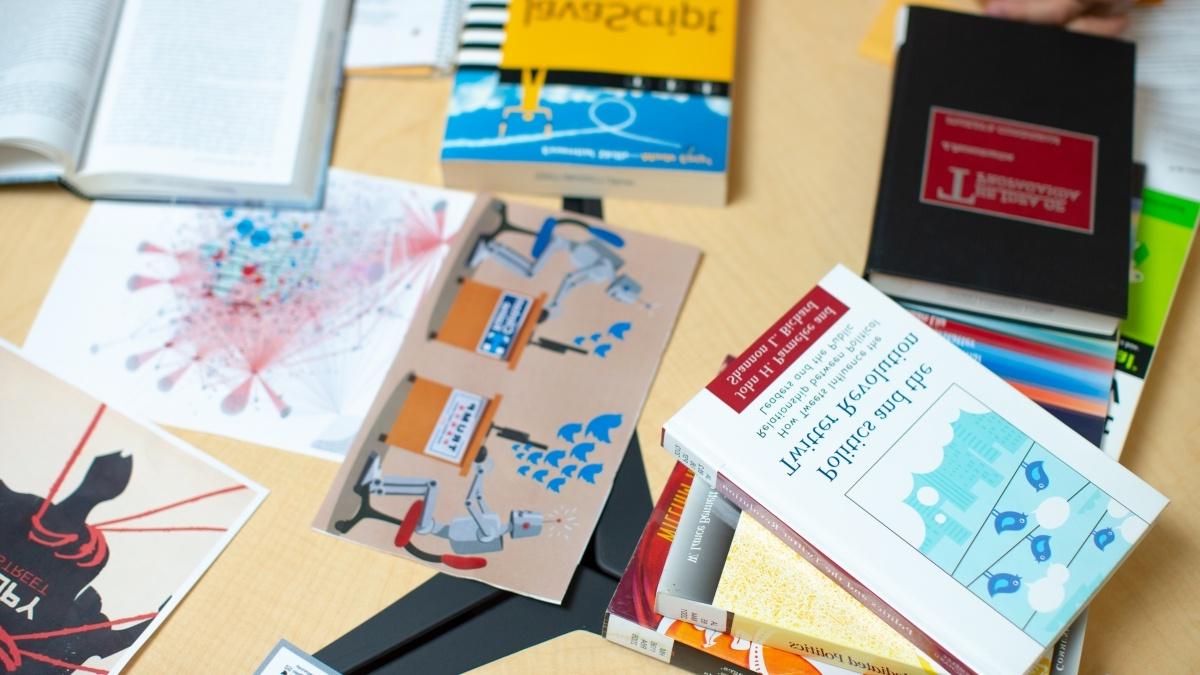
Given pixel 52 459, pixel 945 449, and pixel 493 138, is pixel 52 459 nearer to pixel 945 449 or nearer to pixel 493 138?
pixel 493 138

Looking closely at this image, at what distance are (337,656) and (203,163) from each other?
1.46ft

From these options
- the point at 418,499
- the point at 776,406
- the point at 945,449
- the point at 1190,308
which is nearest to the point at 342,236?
the point at 418,499

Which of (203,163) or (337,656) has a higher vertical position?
(203,163)

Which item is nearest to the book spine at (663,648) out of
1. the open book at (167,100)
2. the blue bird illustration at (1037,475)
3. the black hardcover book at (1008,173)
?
the blue bird illustration at (1037,475)

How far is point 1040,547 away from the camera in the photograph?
0.60m

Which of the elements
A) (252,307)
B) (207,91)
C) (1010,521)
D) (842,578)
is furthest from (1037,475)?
(207,91)

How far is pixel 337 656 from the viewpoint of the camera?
0.68 metres

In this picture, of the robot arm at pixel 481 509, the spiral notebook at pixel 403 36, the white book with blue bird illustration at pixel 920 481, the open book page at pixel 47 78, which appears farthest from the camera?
the spiral notebook at pixel 403 36

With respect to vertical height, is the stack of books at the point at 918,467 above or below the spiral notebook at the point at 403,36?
below

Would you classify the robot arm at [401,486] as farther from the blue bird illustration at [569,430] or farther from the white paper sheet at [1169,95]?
the white paper sheet at [1169,95]

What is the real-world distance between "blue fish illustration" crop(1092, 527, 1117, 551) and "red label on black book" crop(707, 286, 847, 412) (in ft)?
0.70

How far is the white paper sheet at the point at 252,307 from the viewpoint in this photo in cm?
77

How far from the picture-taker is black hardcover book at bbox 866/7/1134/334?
755mm

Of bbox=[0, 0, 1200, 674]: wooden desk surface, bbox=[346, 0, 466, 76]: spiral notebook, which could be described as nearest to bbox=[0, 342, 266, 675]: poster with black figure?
bbox=[0, 0, 1200, 674]: wooden desk surface
